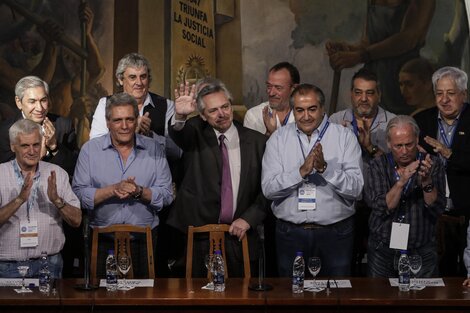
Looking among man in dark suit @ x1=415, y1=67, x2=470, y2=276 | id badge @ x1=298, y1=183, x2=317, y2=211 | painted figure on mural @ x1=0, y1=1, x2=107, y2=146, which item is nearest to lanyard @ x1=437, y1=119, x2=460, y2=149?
man in dark suit @ x1=415, y1=67, x2=470, y2=276

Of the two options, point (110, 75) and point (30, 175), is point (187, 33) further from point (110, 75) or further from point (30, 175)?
point (30, 175)

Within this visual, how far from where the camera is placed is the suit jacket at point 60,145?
6.19 m

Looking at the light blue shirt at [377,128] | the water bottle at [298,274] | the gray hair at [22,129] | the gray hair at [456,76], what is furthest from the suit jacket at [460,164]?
the gray hair at [22,129]

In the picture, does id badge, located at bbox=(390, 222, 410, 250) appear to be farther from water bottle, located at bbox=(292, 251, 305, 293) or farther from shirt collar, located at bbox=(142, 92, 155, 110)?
shirt collar, located at bbox=(142, 92, 155, 110)

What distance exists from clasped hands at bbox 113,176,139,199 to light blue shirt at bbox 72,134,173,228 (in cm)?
16

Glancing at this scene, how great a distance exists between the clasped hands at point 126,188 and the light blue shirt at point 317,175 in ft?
2.61

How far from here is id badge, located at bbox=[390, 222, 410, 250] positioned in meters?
5.32

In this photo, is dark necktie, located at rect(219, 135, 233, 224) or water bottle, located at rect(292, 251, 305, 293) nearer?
water bottle, located at rect(292, 251, 305, 293)

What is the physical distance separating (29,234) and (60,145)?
1.06 meters

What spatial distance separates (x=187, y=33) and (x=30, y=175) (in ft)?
9.86

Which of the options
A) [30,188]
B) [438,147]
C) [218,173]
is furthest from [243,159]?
[30,188]

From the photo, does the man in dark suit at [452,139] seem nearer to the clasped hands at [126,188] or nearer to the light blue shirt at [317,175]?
the light blue shirt at [317,175]

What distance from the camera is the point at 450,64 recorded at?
779cm

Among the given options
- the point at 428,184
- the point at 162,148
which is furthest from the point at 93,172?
the point at 428,184
